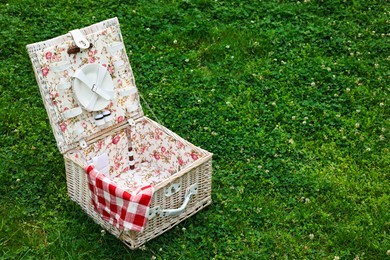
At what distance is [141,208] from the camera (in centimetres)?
405

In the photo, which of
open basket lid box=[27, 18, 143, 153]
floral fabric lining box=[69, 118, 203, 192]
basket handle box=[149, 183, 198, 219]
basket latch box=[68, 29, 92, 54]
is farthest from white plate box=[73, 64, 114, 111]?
basket handle box=[149, 183, 198, 219]

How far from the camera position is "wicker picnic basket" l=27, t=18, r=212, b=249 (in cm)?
→ 434

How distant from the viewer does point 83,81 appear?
A: 4.58 meters

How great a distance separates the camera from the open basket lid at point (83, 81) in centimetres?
445

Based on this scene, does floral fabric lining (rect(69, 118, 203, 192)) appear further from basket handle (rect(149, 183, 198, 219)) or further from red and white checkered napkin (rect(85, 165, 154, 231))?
red and white checkered napkin (rect(85, 165, 154, 231))

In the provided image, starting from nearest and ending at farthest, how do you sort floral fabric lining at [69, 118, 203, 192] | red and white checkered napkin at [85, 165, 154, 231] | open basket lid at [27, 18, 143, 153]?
red and white checkered napkin at [85, 165, 154, 231]
open basket lid at [27, 18, 143, 153]
floral fabric lining at [69, 118, 203, 192]

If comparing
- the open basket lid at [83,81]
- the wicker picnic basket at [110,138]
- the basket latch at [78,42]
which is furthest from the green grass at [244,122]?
the basket latch at [78,42]

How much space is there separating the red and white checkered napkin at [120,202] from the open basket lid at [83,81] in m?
0.51

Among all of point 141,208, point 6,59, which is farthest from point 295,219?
point 6,59

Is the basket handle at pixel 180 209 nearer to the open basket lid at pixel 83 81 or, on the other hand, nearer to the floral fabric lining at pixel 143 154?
the floral fabric lining at pixel 143 154

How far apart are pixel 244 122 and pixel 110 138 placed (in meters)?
1.39

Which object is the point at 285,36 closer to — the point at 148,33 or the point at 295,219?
the point at 148,33

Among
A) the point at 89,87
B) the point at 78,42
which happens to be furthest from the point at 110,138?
the point at 78,42

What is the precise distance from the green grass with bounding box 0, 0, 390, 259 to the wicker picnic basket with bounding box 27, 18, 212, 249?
0.22m
